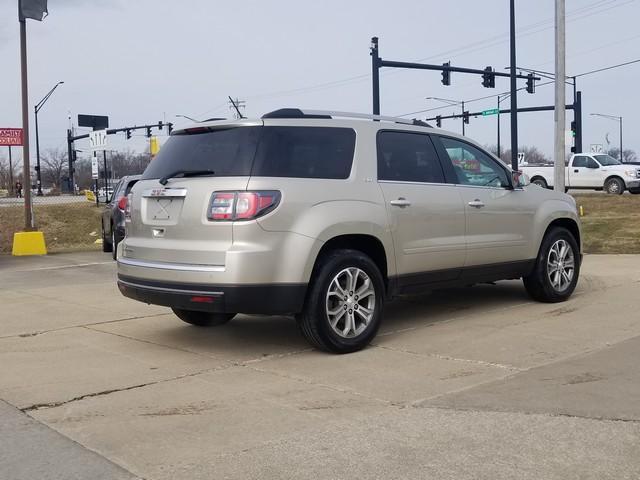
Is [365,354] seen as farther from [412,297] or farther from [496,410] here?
[412,297]

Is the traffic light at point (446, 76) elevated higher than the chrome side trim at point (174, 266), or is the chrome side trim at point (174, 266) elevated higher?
the traffic light at point (446, 76)

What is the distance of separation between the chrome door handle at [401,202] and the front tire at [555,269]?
2.23 metres

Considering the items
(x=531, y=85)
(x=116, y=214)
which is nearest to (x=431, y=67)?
(x=531, y=85)

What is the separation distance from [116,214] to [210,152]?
8.25 meters

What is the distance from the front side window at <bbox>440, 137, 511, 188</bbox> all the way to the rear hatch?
2287mm

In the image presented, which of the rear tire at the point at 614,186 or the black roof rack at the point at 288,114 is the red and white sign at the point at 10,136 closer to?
the black roof rack at the point at 288,114

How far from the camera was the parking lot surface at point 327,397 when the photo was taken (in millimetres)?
3609

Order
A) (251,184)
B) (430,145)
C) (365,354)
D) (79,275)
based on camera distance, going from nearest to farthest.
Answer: (251,184) < (365,354) < (430,145) < (79,275)

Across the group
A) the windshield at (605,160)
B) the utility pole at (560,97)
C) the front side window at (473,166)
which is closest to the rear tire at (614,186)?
the windshield at (605,160)

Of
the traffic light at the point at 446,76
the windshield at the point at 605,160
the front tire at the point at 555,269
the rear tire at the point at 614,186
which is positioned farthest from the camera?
the traffic light at the point at 446,76

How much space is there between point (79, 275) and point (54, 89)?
109 feet

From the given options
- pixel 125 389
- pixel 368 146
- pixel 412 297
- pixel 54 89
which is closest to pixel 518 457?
pixel 125 389

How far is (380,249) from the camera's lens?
6117 mm

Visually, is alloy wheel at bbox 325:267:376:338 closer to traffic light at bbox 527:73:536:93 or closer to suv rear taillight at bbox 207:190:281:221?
suv rear taillight at bbox 207:190:281:221
